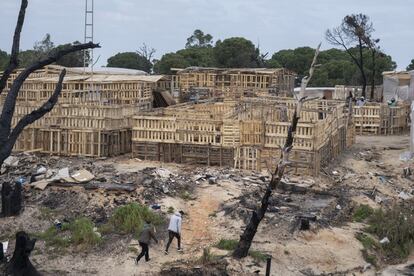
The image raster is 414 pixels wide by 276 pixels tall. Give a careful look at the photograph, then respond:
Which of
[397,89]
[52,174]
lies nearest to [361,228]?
[52,174]

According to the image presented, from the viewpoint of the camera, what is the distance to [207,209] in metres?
19.1

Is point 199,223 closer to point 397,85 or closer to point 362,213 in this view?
point 362,213

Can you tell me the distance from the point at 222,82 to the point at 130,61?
32748 mm

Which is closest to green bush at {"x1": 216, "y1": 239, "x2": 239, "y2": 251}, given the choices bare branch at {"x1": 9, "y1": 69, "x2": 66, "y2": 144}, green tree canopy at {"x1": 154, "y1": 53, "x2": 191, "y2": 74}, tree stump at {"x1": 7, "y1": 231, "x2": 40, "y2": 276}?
tree stump at {"x1": 7, "y1": 231, "x2": 40, "y2": 276}

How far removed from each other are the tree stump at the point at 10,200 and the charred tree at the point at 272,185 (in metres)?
6.44

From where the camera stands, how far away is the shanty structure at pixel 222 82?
136 ft

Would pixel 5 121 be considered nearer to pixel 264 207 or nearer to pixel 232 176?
pixel 264 207

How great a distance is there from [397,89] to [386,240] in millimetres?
28815

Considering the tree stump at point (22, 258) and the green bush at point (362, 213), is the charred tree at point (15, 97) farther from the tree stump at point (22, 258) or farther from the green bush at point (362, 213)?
the green bush at point (362, 213)

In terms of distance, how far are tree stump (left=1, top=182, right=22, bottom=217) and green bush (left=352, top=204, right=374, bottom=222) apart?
981 cm

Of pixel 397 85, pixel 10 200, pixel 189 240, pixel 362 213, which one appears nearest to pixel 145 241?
pixel 189 240

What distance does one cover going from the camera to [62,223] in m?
17.6

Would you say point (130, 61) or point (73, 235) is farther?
point (130, 61)

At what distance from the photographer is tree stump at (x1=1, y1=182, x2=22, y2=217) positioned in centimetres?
1781
